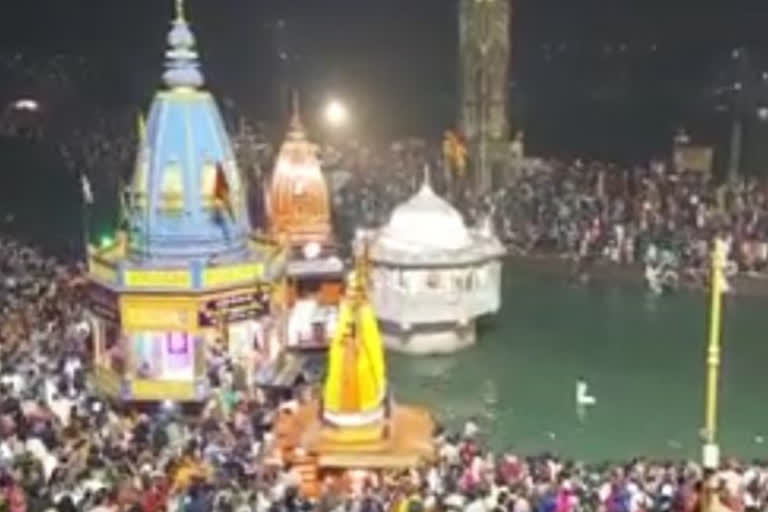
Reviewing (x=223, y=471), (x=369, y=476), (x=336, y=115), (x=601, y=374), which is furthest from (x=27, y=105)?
(x=223, y=471)

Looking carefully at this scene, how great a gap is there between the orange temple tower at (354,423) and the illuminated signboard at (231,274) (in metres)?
3.62

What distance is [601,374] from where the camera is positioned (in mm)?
29422

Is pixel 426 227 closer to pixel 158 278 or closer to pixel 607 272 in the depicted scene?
pixel 158 278

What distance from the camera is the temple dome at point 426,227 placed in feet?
101

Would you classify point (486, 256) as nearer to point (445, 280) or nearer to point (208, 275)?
point (445, 280)

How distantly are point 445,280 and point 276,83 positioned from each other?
3444cm

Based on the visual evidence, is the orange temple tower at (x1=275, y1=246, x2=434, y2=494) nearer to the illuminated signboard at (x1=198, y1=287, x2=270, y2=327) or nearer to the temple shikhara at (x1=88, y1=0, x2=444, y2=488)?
the temple shikhara at (x1=88, y1=0, x2=444, y2=488)

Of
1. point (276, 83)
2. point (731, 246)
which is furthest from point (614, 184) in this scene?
point (276, 83)

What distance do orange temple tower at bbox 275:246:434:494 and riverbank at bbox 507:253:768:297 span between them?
14578 mm

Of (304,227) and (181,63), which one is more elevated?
(181,63)

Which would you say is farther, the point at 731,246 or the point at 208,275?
the point at 731,246

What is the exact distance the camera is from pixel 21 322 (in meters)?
26.9

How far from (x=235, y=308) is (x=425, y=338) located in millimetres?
5915

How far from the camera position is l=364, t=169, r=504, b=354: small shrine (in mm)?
30375
